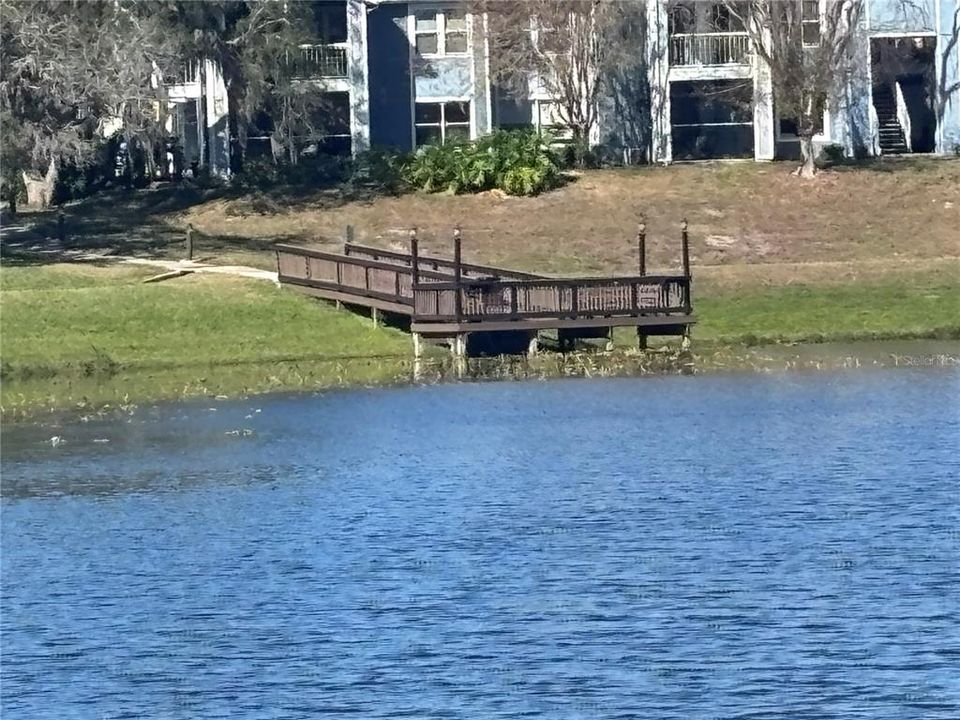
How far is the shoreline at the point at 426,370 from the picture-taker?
38.7 meters

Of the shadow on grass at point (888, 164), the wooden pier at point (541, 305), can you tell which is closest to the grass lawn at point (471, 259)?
the shadow on grass at point (888, 164)

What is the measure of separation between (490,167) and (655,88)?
8044 mm

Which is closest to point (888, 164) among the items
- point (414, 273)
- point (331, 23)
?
point (331, 23)

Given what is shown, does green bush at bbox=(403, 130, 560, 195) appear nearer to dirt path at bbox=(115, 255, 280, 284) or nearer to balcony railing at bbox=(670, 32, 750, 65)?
balcony railing at bbox=(670, 32, 750, 65)

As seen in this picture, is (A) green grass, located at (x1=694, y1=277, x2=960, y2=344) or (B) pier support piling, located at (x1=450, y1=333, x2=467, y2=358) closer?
(B) pier support piling, located at (x1=450, y1=333, x2=467, y2=358)

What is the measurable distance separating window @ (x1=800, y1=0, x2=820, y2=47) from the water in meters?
29.6

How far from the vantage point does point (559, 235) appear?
5769 centimetres

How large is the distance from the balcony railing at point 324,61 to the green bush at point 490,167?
4.97 metres

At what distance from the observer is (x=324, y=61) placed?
67.4 metres

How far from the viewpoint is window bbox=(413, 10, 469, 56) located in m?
67.8

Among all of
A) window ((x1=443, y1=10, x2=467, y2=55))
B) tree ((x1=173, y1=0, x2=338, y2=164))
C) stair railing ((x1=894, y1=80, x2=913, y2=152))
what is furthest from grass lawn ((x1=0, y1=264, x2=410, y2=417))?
stair railing ((x1=894, y1=80, x2=913, y2=152))

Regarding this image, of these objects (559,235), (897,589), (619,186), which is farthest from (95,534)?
(619,186)

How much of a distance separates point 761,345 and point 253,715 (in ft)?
95.3

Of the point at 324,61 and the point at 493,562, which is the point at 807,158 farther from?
the point at 493,562
